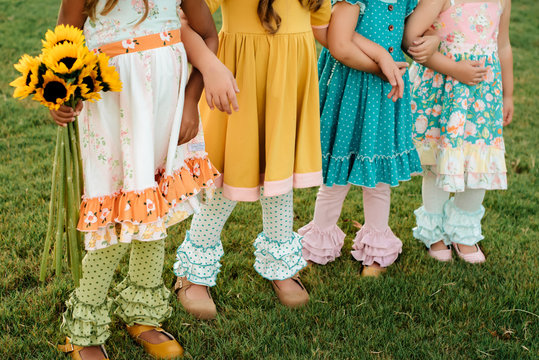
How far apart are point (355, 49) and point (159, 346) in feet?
4.87

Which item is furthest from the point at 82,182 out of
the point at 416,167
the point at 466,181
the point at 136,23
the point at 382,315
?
the point at 466,181

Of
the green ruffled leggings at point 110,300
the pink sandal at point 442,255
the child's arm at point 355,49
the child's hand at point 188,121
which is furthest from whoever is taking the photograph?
the pink sandal at point 442,255

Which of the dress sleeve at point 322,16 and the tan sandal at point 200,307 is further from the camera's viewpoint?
the tan sandal at point 200,307

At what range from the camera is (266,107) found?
2303mm

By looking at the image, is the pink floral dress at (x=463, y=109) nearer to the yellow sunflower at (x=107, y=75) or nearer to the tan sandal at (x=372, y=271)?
the tan sandal at (x=372, y=271)

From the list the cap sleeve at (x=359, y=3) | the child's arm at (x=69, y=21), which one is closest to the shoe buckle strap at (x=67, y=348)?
the child's arm at (x=69, y=21)

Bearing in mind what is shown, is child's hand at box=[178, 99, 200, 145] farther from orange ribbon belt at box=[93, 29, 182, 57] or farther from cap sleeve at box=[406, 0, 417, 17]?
cap sleeve at box=[406, 0, 417, 17]

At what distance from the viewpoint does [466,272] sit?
9.66 feet

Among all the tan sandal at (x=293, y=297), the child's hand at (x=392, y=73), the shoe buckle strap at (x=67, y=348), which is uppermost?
the child's hand at (x=392, y=73)

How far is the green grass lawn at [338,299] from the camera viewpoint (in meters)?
2.34

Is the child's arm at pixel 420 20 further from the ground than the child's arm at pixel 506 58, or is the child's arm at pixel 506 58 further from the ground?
the child's arm at pixel 420 20

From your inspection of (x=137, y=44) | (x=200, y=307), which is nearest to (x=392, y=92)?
(x=137, y=44)

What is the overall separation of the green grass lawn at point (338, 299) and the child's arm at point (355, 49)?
97 centimetres

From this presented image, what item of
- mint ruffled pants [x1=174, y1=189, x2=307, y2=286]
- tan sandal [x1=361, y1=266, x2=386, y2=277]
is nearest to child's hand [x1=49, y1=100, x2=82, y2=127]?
mint ruffled pants [x1=174, y1=189, x2=307, y2=286]
